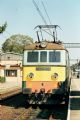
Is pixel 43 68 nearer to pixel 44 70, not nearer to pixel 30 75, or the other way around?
pixel 44 70

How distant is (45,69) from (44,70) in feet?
0.24

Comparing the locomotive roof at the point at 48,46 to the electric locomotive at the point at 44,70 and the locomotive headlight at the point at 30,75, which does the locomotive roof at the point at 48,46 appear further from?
the locomotive headlight at the point at 30,75

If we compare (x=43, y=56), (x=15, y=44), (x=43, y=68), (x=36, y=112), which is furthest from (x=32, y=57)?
Answer: (x=15, y=44)

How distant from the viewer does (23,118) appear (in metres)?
18.8

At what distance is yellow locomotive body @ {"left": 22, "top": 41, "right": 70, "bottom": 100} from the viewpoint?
2177 centimetres

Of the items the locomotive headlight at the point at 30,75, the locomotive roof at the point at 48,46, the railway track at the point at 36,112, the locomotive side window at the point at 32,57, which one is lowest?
the railway track at the point at 36,112

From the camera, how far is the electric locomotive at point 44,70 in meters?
21.8

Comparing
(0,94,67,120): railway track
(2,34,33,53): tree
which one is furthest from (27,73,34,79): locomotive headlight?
(2,34,33,53): tree

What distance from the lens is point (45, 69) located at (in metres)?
22.1

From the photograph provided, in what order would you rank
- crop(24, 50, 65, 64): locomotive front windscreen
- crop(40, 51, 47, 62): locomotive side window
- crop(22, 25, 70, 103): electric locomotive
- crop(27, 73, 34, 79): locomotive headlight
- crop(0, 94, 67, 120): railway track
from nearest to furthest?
1. crop(0, 94, 67, 120): railway track
2. crop(22, 25, 70, 103): electric locomotive
3. crop(27, 73, 34, 79): locomotive headlight
4. crop(24, 50, 65, 64): locomotive front windscreen
5. crop(40, 51, 47, 62): locomotive side window

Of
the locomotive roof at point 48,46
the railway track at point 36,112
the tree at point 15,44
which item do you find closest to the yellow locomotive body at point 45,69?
the locomotive roof at point 48,46

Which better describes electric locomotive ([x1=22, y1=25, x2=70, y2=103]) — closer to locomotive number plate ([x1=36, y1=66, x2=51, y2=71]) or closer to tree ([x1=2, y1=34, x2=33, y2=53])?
locomotive number plate ([x1=36, y1=66, x2=51, y2=71])

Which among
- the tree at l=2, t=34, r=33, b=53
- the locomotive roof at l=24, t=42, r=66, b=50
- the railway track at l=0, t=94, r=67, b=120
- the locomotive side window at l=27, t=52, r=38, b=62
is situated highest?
the tree at l=2, t=34, r=33, b=53

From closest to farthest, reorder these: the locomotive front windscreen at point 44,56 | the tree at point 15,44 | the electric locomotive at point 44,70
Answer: the electric locomotive at point 44,70
the locomotive front windscreen at point 44,56
the tree at point 15,44
